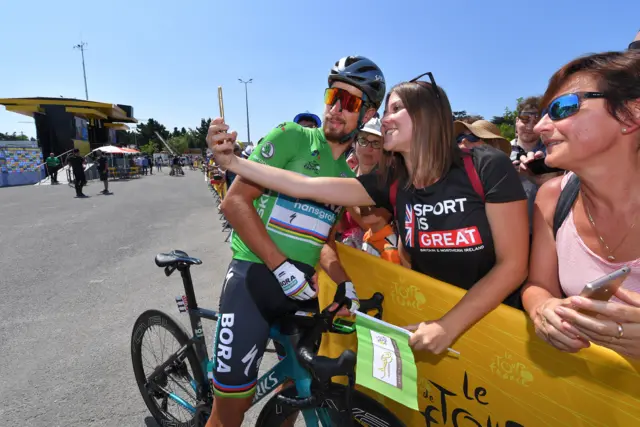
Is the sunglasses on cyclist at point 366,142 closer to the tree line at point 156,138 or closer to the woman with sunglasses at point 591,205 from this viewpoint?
the woman with sunglasses at point 591,205

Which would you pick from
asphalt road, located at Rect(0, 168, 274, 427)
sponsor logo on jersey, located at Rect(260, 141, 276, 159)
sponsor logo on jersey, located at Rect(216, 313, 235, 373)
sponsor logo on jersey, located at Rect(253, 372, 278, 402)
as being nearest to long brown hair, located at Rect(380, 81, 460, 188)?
sponsor logo on jersey, located at Rect(260, 141, 276, 159)

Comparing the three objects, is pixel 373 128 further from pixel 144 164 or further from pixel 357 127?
pixel 144 164

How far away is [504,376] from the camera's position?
5.08 ft

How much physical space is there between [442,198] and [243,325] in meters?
1.23

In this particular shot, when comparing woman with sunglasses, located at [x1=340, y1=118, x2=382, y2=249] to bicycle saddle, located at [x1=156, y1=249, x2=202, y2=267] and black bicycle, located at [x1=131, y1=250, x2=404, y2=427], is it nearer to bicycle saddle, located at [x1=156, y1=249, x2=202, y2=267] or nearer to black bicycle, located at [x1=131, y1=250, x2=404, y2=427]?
bicycle saddle, located at [x1=156, y1=249, x2=202, y2=267]

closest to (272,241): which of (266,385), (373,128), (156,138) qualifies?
(266,385)

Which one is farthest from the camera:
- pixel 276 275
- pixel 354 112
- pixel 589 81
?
pixel 354 112

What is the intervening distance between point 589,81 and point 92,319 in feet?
18.0

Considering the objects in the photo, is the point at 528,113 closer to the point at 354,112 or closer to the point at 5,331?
the point at 354,112

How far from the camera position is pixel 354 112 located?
2320mm

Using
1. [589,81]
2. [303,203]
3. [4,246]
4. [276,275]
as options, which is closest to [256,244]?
[276,275]

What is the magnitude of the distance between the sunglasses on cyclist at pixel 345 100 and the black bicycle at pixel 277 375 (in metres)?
1.15

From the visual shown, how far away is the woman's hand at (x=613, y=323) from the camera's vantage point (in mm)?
1063

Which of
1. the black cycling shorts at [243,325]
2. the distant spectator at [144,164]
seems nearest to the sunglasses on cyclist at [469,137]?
the black cycling shorts at [243,325]
